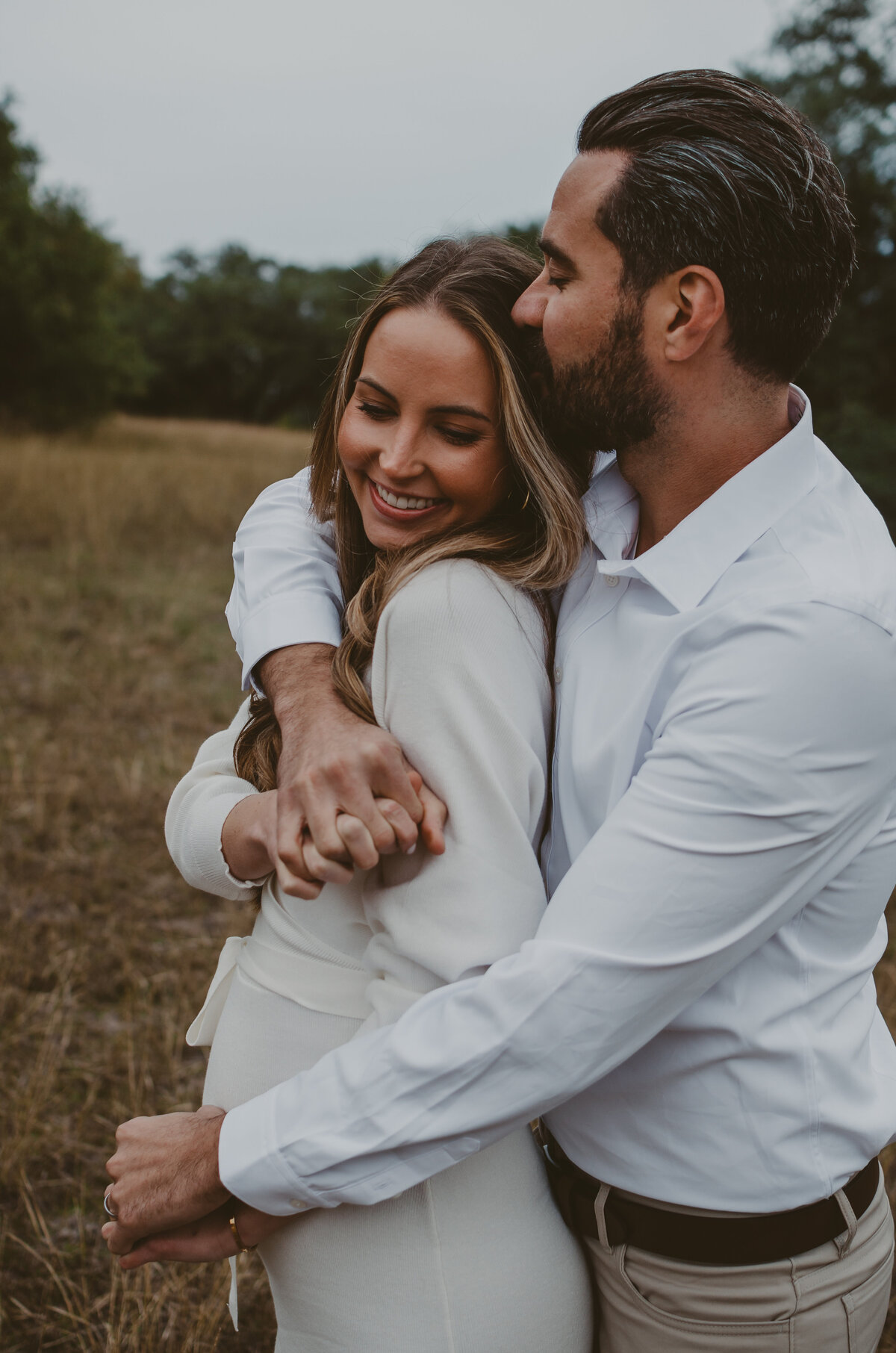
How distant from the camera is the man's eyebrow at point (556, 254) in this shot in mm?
1674

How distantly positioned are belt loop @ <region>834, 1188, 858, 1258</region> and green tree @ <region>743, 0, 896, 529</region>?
1084 centimetres

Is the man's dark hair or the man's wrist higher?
the man's dark hair

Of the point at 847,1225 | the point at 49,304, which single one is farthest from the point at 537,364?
the point at 49,304

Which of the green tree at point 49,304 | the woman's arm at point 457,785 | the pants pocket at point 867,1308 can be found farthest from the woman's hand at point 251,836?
the green tree at point 49,304

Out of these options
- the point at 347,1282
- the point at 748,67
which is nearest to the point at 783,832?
the point at 347,1282

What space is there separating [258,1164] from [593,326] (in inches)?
53.1

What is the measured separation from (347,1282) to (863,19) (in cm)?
1572

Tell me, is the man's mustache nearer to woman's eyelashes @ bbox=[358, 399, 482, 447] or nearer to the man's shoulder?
woman's eyelashes @ bbox=[358, 399, 482, 447]

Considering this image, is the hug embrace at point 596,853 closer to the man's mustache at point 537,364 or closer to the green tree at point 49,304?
the man's mustache at point 537,364

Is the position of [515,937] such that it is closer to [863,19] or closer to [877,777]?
[877,777]

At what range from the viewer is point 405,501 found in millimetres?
1886

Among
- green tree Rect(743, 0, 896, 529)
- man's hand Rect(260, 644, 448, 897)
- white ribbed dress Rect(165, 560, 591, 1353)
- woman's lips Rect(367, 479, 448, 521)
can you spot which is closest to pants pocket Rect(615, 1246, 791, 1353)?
white ribbed dress Rect(165, 560, 591, 1353)

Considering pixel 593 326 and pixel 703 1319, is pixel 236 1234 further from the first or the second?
pixel 593 326

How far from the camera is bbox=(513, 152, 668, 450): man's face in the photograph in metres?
1.63
